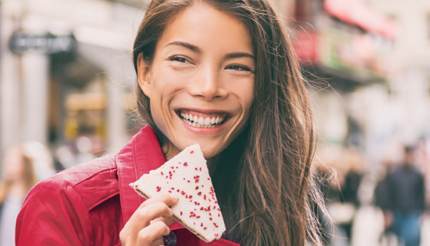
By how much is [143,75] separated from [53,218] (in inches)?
19.1

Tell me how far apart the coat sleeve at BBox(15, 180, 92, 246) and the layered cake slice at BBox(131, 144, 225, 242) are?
141 millimetres

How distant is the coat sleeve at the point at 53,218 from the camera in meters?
1.78

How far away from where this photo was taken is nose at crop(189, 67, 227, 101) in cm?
194

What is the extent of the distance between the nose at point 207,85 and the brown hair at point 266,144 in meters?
0.15

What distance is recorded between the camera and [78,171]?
191 centimetres

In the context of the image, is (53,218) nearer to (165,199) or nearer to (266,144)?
(165,199)

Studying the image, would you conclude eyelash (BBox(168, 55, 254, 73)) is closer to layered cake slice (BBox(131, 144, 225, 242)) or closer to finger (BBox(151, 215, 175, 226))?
layered cake slice (BBox(131, 144, 225, 242))

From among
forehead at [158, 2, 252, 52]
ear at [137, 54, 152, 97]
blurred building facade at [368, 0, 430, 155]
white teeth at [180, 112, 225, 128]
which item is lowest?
blurred building facade at [368, 0, 430, 155]

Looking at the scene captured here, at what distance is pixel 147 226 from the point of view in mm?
1709

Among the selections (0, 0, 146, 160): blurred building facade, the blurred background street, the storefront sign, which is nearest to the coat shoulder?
the blurred background street

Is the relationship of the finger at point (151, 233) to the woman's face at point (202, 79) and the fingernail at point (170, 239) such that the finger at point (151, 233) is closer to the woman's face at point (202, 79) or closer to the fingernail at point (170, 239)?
the fingernail at point (170, 239)

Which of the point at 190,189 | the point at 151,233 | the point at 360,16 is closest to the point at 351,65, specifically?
the point at 360,16

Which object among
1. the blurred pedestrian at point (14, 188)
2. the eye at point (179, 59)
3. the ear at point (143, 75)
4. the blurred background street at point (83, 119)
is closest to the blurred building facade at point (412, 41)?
the blurred background street at point (83, 119)

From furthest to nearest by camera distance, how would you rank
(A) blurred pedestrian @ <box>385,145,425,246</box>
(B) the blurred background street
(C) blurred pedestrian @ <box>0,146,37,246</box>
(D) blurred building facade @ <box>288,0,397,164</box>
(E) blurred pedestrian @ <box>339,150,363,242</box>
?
(D) blurred building facade @ <box>288,0,397,164</box> < (E) blurred pedestrian @ <box>339,150,363,242</box> < (A) blurred pedestrian @ <box>385,145,425,246</box> < (B) the blurred background street < (C) blurred pedestrian @ <box>0,146,37,246</box>
